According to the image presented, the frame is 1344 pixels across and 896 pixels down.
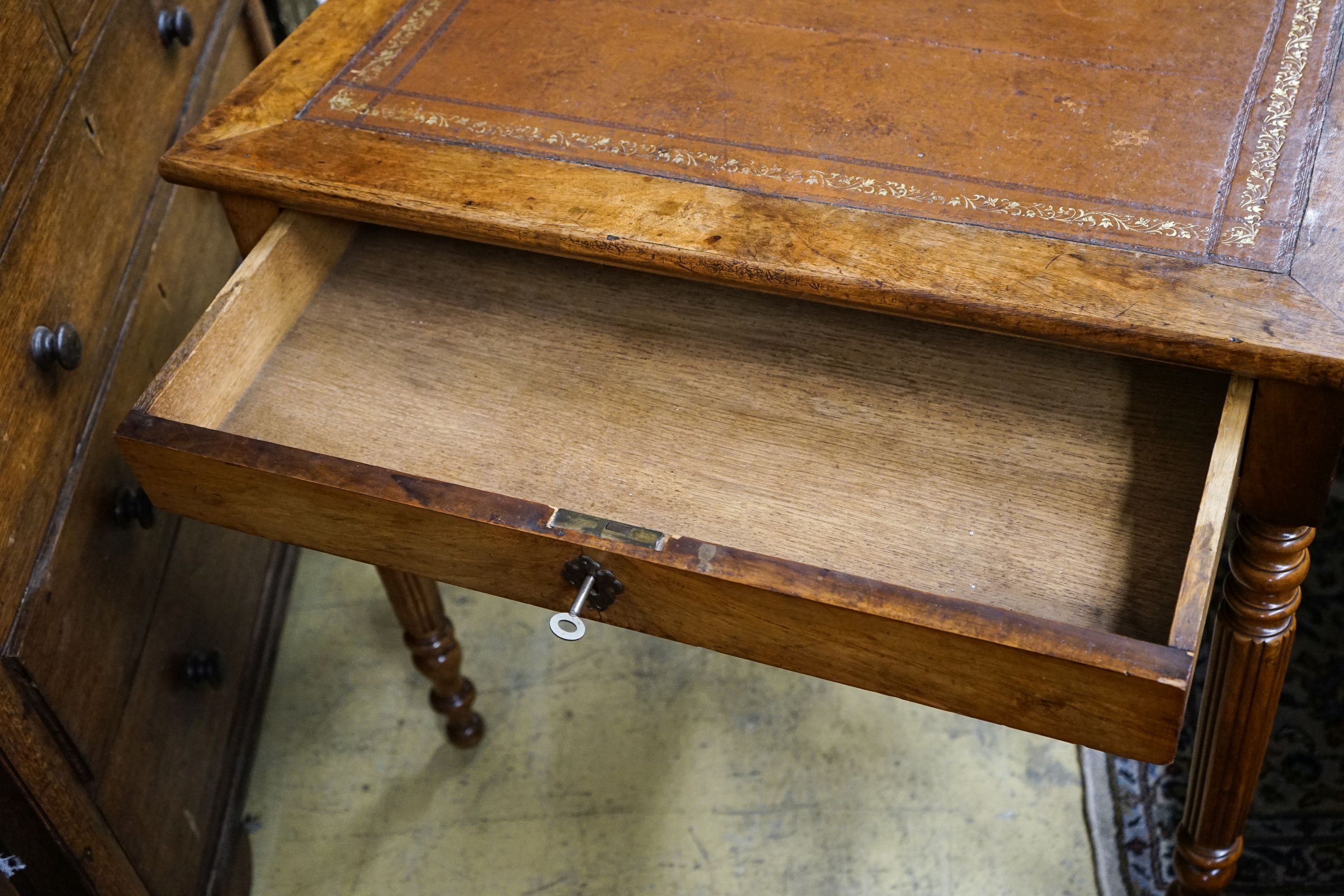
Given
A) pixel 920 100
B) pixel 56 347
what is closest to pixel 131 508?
pixel 56 347

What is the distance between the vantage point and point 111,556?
101 cm

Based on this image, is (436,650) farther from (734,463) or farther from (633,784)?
(734,463)

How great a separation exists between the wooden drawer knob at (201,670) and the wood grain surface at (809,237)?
0.47 meters

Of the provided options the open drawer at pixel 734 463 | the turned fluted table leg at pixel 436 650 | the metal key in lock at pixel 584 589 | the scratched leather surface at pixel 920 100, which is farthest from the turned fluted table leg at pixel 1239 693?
the turned fluted table leg at pixel 436 650

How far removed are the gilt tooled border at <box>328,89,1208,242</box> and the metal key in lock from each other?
279 millimetres

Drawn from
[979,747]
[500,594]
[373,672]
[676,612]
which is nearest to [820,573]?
[676,612]

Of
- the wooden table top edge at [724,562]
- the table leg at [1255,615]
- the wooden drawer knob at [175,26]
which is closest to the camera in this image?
the wooden table top edge at [724,562]

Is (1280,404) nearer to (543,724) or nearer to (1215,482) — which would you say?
(1215,482)

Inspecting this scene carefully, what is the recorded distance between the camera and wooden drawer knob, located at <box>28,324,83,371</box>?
876 millimetres

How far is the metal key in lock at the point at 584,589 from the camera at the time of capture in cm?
72

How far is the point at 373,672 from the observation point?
1390mm

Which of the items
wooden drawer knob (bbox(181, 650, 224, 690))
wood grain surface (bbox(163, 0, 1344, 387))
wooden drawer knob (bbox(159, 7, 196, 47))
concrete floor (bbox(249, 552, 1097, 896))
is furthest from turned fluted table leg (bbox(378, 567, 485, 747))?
wooden drawer knob (bbox(159, 7, 196, 47))

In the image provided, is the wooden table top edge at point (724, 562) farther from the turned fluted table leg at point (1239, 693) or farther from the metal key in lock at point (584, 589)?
the turned fluted table leg at point (1239, 693)

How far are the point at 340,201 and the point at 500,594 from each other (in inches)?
11.0
